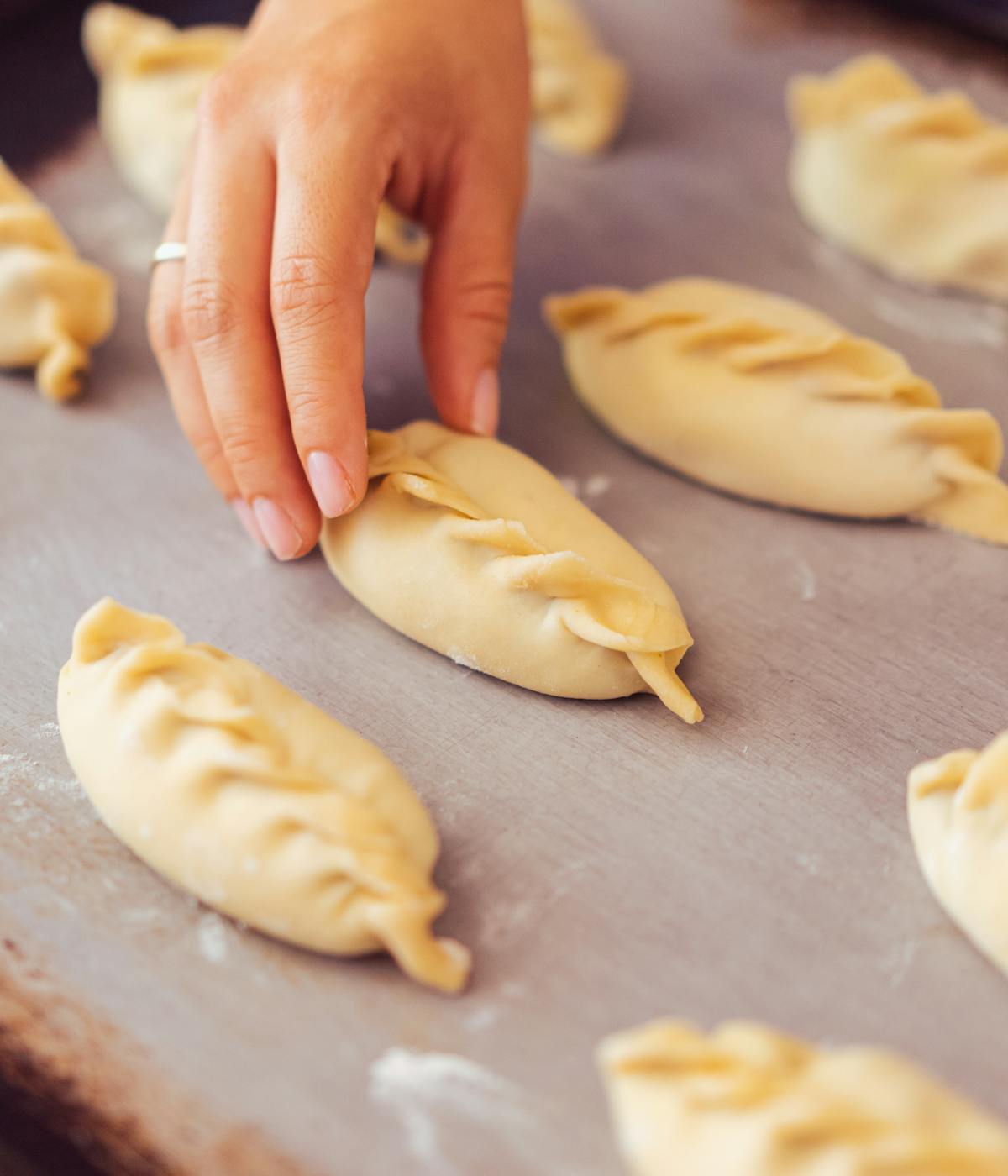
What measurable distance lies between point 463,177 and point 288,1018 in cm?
100

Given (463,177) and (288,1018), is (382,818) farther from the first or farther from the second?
(463,177)

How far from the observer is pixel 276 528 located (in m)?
1.37

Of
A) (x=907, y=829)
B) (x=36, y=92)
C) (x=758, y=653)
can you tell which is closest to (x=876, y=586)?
(x=758, y=653)

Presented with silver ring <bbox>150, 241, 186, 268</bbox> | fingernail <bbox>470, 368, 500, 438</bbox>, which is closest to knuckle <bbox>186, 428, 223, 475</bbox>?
silver ring <bbox>150, 241, 186, 268</bbox>

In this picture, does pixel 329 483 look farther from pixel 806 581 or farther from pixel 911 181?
pixel 911 181

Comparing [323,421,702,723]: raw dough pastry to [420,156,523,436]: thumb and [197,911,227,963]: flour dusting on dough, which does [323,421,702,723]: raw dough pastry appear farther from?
[197,911,227,963]: flour dusting on dough

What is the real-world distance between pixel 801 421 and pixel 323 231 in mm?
643

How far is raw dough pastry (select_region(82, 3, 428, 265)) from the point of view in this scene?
193 centimetres

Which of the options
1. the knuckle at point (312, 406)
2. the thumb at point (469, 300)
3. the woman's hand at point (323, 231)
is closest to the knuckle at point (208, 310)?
the woman's hand at point (323, 231)

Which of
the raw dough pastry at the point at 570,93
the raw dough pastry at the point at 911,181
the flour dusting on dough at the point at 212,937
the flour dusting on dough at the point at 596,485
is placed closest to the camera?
the flour dusting on dough at the point at 212,937

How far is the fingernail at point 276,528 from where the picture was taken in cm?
135

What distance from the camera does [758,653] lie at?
1.38 meters

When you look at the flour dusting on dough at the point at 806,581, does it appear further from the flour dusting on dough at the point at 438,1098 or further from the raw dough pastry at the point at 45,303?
the raw dough pastry at the point at 45,303

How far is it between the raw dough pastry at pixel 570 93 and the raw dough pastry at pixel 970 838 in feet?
4.61
